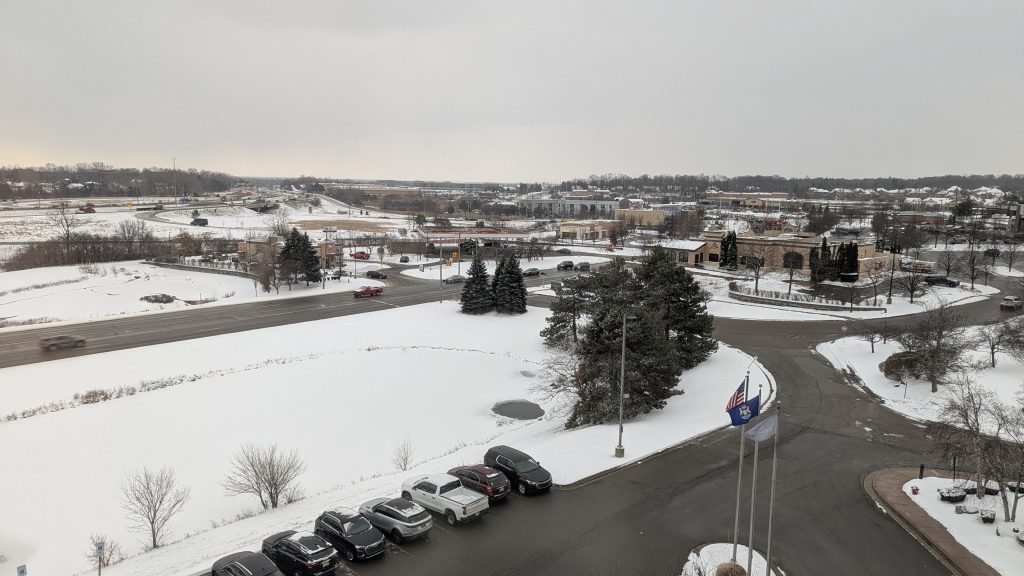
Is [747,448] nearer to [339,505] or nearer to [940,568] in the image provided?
[940,568]

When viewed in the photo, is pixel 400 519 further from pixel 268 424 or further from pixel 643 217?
pixel 643 217

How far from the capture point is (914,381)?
93.4 feet

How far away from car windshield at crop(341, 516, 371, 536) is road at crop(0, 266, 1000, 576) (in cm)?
81

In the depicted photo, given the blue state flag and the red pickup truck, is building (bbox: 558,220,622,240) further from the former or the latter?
the blue state flag

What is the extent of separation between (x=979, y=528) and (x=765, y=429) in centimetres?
828

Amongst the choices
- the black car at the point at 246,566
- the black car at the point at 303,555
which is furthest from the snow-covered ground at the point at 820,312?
the black car at the point at 246,566

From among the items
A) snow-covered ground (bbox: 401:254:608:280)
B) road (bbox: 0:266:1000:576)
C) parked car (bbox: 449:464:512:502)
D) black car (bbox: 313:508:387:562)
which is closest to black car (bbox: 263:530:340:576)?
black car (bbox: 313:508:387:562)

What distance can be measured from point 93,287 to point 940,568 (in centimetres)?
6848

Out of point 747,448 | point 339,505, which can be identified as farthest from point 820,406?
point 339,505

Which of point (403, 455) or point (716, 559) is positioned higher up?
point (716, 559)

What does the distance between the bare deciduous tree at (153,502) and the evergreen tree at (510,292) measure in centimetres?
2909

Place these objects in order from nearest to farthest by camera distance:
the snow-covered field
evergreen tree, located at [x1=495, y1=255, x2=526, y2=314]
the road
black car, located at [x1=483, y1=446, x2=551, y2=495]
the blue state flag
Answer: the blue state flag, the road, black car, located at [x1=483, y1=446, x2=551, y2=495], evergreen tree, located at [x1=495, y1=255, x2=526, y2=314], the snow-covered field

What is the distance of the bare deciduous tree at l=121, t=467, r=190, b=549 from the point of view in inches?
668


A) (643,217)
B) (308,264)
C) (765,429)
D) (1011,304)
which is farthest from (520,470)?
(643,217)
